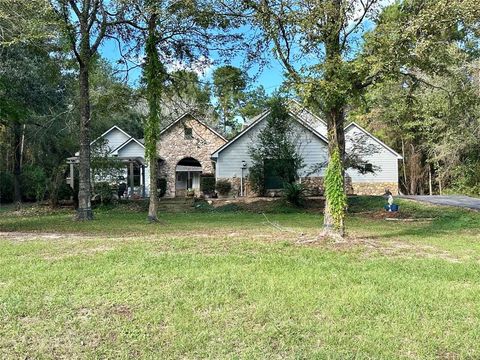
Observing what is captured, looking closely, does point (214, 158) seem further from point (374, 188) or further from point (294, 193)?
point (374, 188)

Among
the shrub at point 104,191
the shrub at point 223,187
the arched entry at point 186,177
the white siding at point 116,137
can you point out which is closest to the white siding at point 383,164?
the shrub at point 223,187

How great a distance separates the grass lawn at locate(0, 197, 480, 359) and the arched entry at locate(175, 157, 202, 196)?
23.3 metres

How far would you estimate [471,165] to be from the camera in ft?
98.5

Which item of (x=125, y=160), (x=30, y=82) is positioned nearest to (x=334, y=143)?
(x=30, y=82)

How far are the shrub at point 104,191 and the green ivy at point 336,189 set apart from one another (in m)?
15.2

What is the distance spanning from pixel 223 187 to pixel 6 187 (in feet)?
53.5

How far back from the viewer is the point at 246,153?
26.8m

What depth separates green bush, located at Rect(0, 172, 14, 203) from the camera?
101 feet

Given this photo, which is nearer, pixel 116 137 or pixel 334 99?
pixel 334 99

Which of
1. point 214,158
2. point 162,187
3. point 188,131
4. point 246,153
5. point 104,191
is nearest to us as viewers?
point 104,191

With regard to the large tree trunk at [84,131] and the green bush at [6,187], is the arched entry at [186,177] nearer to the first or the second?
the green bush at [6,187]

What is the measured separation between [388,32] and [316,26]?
1381mm

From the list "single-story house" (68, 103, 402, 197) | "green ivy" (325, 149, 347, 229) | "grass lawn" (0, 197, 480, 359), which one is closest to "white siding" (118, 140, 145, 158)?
"single-story house" (68, 103, 402, 197)

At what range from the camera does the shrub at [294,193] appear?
2047cm
